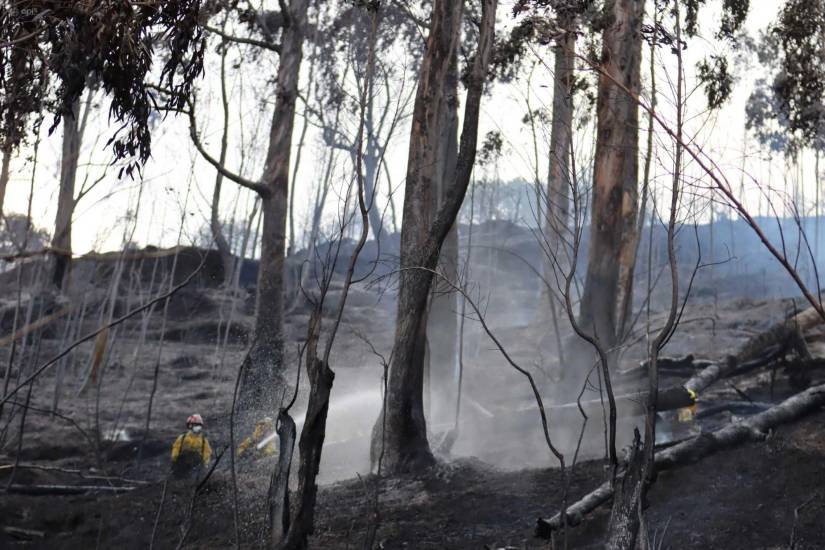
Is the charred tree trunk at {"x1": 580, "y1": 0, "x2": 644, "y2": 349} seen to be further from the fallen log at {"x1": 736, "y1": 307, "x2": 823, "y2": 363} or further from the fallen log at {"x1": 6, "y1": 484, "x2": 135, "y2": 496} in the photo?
the fallen log at {"x1": 6, "y1": 484, "x2": 135, "y2": 496}

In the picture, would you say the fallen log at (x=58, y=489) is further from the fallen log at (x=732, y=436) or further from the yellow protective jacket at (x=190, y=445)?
the fallen log at (x=732, y=436)

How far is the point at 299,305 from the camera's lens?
2744 centimetres

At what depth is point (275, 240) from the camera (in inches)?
539

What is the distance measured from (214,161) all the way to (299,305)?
15.4 m

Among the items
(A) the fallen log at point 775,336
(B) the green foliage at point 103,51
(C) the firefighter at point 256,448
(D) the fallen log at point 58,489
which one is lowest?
(D) the fallen log at point 58,489

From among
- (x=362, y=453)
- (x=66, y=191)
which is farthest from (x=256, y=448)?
(x=66, y=191)

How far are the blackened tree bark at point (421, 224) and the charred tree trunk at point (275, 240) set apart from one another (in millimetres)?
4148

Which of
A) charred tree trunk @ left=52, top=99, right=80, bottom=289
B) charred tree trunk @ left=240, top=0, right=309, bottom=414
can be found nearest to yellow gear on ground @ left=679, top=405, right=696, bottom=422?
charred tree trunk @ left=240, top=0, right=309, bottom=414

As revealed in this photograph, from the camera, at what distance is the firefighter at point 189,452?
10.2 m

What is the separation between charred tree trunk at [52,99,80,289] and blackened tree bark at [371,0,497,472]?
743 cm

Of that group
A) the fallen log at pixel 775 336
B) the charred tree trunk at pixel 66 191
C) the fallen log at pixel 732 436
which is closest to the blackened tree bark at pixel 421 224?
the fallen log at pixel 732 436

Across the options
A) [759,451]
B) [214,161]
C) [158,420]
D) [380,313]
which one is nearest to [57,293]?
[158,420]

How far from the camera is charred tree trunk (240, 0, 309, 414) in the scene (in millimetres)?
13047

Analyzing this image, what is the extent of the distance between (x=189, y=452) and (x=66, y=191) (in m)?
7.76
